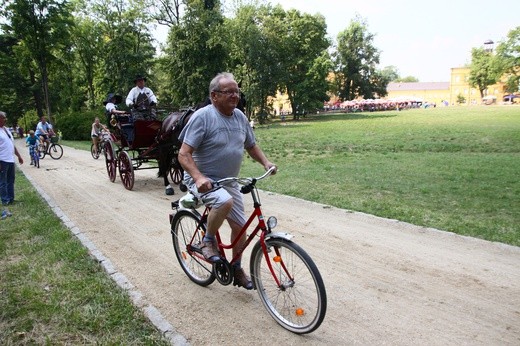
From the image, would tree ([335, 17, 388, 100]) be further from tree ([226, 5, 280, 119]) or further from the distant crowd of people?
tree ([226, 5, 280, 119])

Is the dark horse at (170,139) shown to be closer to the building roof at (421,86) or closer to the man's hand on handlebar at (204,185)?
the man's hand on handlebar at (204,185)

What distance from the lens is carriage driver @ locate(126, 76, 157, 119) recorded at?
988 cm

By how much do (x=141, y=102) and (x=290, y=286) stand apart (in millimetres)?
7863

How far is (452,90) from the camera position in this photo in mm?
123938

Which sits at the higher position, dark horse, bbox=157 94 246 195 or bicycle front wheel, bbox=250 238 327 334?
dark horse, bbox=157 94 246 195

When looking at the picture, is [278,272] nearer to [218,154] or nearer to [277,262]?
[277,262]

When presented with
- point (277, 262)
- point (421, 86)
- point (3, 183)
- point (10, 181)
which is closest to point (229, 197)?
point (277, 262)

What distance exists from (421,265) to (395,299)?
97cm

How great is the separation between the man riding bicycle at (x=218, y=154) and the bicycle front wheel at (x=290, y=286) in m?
0.26

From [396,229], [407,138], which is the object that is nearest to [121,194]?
[396,229]

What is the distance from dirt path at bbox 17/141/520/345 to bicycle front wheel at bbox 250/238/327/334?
0.44ft

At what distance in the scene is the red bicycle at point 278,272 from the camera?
3062 millimetres

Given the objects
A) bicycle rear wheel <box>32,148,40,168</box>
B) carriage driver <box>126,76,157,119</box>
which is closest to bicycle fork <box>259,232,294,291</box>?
carriage driver <box>126,76,157,119</box>

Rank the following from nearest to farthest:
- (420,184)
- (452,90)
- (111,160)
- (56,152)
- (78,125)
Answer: (420,184)
(111,160)
(56,152)
(78,125)
(452,90)
